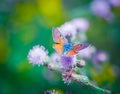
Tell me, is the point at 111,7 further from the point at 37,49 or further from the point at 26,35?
the point at 37,49

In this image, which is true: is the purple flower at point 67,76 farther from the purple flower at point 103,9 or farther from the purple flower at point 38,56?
the purple flower at point 103,9

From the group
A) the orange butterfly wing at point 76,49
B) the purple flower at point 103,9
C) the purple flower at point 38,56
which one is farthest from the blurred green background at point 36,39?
the orange butterfly wing at point 76,49

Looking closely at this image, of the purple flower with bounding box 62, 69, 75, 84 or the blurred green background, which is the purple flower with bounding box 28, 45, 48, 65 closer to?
the purple flower with bounding box 62, 69, 75, 84

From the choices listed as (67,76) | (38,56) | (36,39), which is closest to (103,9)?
(36,39)

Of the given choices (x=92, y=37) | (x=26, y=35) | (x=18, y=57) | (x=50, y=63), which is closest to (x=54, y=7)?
(x=92, y=37)

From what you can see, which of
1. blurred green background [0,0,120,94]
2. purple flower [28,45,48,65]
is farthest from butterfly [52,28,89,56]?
blurred green background [0,0,120,94]

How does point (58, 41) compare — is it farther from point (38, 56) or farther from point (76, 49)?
point (38, 56)
